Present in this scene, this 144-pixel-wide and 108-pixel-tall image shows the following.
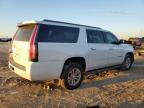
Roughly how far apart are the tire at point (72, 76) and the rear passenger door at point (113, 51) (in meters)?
1.89

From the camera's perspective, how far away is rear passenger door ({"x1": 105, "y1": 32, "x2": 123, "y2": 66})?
8859 millimetres

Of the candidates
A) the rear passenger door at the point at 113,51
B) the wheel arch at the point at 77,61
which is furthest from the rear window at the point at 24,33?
the rear passenger door at the point at 113,51

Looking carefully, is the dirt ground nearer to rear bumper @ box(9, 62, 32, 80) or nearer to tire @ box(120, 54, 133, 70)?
rear bumper @ box(9, 62, 32, 80)

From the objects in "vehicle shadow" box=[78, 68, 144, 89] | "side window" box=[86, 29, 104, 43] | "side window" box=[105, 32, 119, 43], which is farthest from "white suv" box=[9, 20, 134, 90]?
"vehicle shadow" box=[78, 68, 144, 89]

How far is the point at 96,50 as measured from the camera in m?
7.89

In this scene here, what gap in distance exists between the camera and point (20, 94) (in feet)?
21.3

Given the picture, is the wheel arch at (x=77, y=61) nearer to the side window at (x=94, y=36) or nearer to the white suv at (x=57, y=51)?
the white suv at (x=57, y=51)

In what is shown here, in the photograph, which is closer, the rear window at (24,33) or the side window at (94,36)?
the rear window at (24,33)

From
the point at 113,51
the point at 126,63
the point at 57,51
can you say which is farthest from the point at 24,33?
the point at 126,63

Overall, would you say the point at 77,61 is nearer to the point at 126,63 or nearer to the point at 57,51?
the point at 57,51

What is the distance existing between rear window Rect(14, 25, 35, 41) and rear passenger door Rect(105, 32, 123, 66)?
10.7ft

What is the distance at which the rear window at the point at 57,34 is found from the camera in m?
6.26

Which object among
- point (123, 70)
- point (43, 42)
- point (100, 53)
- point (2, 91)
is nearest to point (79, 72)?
point (100, 53)

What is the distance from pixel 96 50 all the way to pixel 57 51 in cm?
191
